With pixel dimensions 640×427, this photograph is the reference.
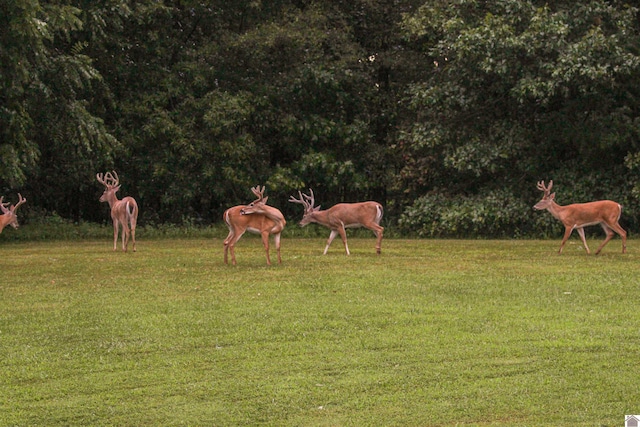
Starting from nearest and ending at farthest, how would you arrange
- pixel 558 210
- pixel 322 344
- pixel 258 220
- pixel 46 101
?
pixel 322 344 → pixel 258 220 → pixel 558 210 → pixel 46 101

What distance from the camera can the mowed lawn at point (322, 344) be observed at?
23.5ft

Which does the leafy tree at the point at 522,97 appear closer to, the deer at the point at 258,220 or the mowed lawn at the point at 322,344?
the mowed lawn at the point at 322,344

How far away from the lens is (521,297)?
11859 millimetres

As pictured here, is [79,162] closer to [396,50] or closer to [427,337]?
[396,50]

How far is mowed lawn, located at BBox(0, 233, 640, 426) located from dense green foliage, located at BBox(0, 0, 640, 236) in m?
7.62

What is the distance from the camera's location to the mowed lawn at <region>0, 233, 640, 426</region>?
7160 millimetres

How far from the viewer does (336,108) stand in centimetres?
2694

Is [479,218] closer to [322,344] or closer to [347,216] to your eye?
[347,216]

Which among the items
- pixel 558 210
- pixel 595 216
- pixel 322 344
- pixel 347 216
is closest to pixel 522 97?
pixel 558 210

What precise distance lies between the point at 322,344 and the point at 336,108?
59.6ft

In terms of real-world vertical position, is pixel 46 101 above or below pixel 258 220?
above

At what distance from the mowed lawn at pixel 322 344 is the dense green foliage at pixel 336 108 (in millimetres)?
7622

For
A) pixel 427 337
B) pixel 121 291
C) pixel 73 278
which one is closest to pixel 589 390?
pixel 427 337

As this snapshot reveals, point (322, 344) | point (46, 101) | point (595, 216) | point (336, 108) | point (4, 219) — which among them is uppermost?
point (336, 108)
